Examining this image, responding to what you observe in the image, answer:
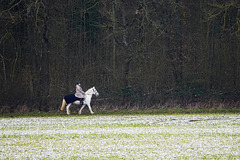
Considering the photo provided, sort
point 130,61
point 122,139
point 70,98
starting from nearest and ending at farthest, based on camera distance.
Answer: point 122,139
point 70,98
point 130,61

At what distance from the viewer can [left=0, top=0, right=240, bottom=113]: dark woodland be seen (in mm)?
29500

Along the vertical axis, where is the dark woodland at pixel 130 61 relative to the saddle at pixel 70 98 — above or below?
above

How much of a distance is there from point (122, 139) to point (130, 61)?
62.2 ft

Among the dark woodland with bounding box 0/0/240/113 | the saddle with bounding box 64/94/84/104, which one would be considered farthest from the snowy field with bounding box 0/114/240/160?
the dark woodland with bounding box 0/0/240/113

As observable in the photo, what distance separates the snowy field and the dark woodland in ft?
23.3

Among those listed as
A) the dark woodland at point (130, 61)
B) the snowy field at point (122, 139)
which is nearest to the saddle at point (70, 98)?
the dark woodland at point (130, 61)

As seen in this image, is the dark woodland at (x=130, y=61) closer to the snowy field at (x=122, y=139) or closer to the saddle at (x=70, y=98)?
the saddle at (x=70, y=98)

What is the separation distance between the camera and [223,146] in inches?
537

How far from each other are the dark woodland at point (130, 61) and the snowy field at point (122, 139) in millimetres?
7091

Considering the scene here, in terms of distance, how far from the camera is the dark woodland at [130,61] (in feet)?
96.8

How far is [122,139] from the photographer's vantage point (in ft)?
52.2

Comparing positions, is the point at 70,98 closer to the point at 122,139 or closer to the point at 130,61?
the point at 130,61

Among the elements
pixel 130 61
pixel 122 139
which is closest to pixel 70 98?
pixel 130 61

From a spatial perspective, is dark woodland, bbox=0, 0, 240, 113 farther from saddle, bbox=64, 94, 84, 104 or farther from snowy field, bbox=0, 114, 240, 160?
snowy field, bbox=0, 114, 240, 160
